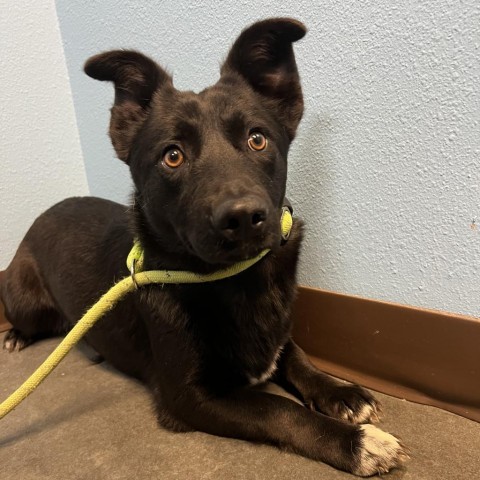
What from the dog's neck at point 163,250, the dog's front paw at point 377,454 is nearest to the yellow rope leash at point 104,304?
the dog's neck at point 163,250

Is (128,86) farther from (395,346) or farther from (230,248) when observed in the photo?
(395,346)

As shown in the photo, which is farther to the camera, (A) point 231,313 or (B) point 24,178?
(B) point 24,178

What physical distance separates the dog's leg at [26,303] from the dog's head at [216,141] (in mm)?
834

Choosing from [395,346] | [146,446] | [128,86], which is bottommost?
[146,446]

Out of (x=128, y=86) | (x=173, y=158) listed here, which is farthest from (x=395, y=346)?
(x=128, y=86)

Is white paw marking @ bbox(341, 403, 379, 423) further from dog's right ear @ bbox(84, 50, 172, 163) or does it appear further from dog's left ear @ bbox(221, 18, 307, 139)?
dog's right ear @ bbox(84, 50, 172, 163)

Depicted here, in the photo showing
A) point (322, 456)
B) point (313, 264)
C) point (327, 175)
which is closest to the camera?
point (322, 456)

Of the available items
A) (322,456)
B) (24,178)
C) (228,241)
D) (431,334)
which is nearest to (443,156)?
(431,334)

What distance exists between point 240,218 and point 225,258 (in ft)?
0.40

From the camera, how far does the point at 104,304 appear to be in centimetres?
114

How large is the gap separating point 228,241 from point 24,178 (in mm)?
1596

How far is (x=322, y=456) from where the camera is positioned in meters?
0.99

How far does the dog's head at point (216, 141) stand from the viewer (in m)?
0.90

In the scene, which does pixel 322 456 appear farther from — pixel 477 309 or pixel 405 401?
pixel 477 309
